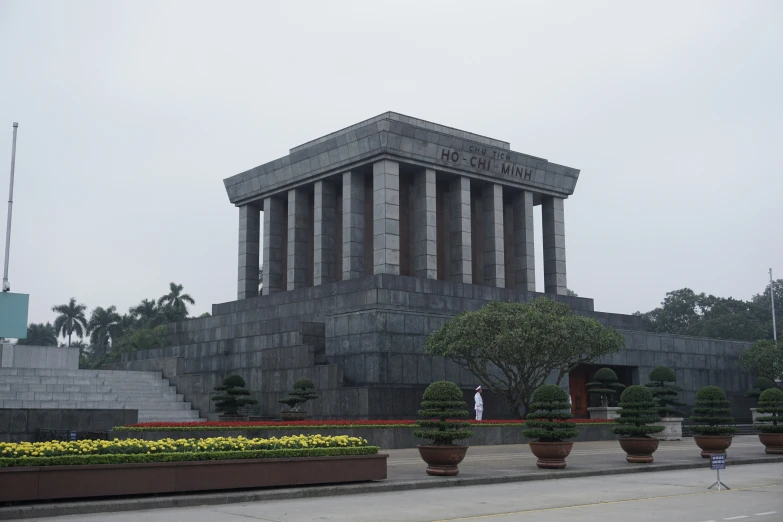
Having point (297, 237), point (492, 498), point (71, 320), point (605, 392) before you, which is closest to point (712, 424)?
point (492, 498)

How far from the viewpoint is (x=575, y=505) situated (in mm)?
15695

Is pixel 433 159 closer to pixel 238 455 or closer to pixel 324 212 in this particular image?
pixel 324 212

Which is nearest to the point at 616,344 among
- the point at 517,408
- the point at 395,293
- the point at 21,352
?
the point at 517,408

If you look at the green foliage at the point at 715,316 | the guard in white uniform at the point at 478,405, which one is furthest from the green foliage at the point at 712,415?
the green foliage at the point at 715,316

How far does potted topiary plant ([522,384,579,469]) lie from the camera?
2227 centimetres

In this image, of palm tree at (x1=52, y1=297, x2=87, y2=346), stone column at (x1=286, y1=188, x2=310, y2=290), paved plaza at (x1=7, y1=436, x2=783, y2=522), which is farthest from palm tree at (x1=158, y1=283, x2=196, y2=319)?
paved plaza at (x1=7, y1=436, x2=783, y2=522)

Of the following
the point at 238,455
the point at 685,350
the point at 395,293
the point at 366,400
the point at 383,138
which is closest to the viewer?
the point at 238,455

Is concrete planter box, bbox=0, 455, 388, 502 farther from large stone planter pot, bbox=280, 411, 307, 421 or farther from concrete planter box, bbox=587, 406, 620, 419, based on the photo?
concrete planter box, bbox=587, 406, 620, 419

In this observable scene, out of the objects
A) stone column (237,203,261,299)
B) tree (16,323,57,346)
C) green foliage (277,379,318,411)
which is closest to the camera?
green foliage (277,379,318,411)

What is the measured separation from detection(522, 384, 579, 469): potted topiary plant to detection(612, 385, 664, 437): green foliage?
107 inches

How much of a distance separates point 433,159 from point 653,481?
2927 cm

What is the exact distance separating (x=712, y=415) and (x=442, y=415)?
10.4m

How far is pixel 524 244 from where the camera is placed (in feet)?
172

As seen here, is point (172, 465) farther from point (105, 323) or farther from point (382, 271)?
point (105, 323)
